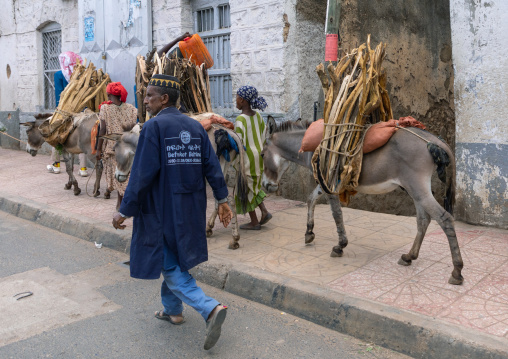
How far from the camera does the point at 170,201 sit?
3.37 m

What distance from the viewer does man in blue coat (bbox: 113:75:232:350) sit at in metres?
3.31

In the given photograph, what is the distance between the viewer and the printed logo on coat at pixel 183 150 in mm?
3340

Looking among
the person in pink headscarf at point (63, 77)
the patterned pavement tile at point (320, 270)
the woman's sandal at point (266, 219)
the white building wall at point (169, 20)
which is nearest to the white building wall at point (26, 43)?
the person in pink headscarf at point (63, 77)

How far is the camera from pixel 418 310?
12.0ft

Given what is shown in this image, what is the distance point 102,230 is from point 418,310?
155 inches

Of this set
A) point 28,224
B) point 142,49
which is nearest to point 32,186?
point 28,224

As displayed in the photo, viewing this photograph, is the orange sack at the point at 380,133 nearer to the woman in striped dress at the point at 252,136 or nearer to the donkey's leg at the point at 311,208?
the donkey's leg at the point at 311,208

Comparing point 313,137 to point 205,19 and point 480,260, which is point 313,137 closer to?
point 480,260

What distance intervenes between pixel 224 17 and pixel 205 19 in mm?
508

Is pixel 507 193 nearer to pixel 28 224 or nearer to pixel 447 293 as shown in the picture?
pixel 447 293

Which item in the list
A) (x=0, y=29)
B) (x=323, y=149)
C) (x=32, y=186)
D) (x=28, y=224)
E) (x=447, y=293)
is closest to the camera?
(x=447, y=293)

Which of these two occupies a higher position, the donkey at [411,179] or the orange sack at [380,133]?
the orange sack at [380,133]

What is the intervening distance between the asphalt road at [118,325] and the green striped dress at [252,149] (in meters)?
1.53

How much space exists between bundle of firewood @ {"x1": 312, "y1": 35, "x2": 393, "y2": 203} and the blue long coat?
57.5 inches
